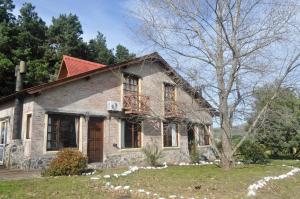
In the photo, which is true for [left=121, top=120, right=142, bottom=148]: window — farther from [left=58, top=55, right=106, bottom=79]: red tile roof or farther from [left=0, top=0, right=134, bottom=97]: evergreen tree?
[left=0, top=0, right=134, bottom=97]: evergreen tree

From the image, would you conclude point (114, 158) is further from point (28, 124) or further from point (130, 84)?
point (28, 124)

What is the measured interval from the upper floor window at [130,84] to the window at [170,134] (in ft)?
10.7

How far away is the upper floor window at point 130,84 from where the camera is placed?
19.1 metres

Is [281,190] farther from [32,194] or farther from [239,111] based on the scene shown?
[32,194]

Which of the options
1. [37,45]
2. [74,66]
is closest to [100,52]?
[37,45]

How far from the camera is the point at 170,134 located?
70.7ft

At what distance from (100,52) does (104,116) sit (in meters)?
21.9

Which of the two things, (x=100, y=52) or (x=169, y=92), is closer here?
(x=169, y=92)

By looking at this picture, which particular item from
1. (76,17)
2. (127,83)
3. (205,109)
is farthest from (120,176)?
(76,17)

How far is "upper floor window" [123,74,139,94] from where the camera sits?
62.5ft

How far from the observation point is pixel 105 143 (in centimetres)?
1708

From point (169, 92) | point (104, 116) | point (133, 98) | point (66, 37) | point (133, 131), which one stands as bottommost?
point (133, 131)

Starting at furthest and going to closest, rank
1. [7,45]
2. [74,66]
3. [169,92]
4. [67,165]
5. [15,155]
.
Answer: [7,45]
[169,92]
[74,66]
[15,155]
[67,165]

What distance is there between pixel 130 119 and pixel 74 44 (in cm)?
1946
